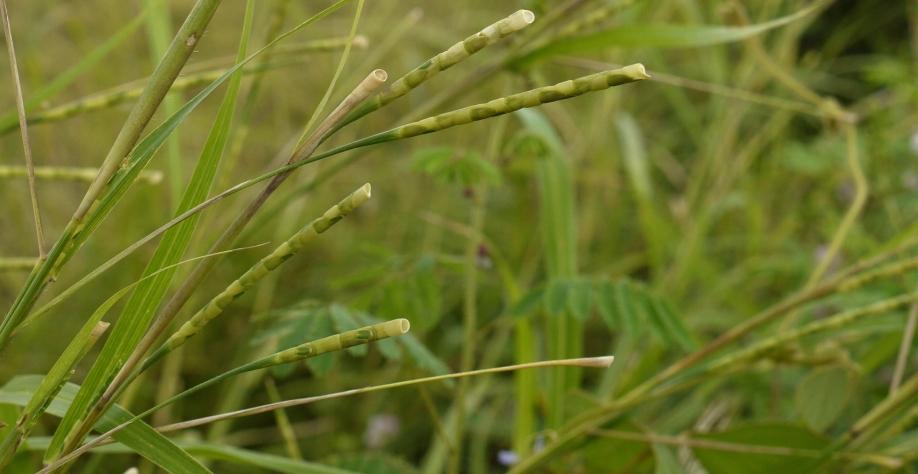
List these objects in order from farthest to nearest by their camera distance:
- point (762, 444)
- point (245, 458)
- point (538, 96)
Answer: point (762, 444) → point (245, 458) → point (538, 96)

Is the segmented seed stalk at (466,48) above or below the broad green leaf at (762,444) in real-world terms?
above

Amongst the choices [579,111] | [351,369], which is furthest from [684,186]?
[351,369]

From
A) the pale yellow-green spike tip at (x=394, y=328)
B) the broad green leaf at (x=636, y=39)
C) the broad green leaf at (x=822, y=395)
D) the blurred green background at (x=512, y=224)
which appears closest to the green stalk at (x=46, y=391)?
the pale yellow-green spike tip at (x=394, y=328)

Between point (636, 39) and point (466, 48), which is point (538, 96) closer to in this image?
point (466, 48)

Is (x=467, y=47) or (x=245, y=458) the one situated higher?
(x=467, y=47)

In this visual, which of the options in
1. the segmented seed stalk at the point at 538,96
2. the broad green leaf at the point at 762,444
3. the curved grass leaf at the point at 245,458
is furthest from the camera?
the broad green leaf at the point at 762,444

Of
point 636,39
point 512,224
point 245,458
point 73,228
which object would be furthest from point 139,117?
point 512,224

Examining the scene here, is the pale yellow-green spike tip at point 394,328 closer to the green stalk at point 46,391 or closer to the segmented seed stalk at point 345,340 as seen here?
the segmented seed stalk at point 345,340

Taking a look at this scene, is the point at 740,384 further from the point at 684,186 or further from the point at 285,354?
the point at 684,186
